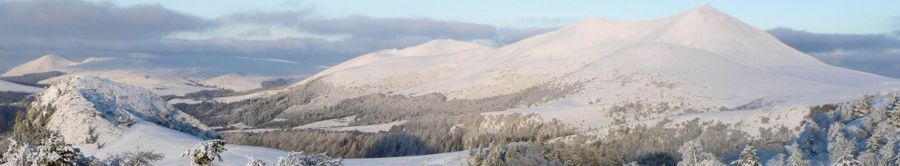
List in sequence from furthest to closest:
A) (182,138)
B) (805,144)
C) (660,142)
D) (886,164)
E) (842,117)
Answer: (660,142)
(842,117)
(805,144)
(886,164)
(182,138)

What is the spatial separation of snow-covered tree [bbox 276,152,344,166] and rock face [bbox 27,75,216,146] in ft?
122

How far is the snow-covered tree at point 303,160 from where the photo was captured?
105 feet

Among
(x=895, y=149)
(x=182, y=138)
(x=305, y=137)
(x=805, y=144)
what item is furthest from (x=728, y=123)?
(x=305, y=137)

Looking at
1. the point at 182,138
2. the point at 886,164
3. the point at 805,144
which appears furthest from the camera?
the point at 805,144

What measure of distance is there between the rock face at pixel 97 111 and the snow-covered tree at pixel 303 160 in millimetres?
37274

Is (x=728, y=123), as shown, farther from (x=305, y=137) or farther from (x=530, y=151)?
(x=305, y=137)

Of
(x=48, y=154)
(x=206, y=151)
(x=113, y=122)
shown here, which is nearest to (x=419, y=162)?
(x=113, y=122)

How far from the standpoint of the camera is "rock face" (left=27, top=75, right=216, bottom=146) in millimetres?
68750

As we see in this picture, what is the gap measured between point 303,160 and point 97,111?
45455 millimetres

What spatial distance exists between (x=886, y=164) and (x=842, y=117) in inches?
1186

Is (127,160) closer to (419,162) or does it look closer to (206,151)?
(206,151)

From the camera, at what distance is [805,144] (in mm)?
95125

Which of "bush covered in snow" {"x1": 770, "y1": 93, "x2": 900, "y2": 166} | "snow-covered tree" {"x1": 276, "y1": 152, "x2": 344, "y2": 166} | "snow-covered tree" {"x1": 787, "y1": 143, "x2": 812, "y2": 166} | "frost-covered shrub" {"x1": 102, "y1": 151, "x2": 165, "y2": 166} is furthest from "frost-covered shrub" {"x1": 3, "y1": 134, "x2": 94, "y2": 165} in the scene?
"bush covered in snow" {"x1": 770, "y1": 93, "x2": 900, "y2": 166}

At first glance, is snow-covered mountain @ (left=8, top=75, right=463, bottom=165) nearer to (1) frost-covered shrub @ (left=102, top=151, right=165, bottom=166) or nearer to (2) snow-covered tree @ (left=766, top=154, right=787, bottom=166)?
(1) frost-covered shrub @ (left=102, top=151, right=165, bottom=166)
